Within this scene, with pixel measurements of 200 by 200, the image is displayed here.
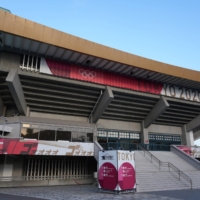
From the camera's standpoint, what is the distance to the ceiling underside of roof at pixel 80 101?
23.4m

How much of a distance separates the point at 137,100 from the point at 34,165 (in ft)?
53.0

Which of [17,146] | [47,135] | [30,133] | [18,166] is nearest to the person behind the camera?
[17,146]

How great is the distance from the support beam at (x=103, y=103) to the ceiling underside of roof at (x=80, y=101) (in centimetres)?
81

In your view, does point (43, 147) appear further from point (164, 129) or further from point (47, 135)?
point (164, 129)

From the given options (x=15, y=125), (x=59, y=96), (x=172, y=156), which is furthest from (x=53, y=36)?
(x=172, y=156)

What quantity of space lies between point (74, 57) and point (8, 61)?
7.03 meters

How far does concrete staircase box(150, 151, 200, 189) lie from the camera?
1915cm

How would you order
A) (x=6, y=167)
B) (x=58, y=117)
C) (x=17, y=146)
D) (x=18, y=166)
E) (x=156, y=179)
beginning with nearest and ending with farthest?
(x=156, y=179) < (x=17, y=146) < (x=6, y=167) < (x=18, y=166) < (x=58, y=117)

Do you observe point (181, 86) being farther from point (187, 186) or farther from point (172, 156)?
point (187, 186)

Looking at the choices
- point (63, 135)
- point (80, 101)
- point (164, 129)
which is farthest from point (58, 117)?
point (164, 129)

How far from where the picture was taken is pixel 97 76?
25.8 m

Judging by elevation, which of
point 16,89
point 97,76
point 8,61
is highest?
point 97,76

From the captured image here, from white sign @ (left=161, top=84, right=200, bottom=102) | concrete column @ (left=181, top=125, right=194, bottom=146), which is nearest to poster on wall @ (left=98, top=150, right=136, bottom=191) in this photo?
white sign @ (left=161, top=84, right=200, bottom=102)

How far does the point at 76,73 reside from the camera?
24.4m
